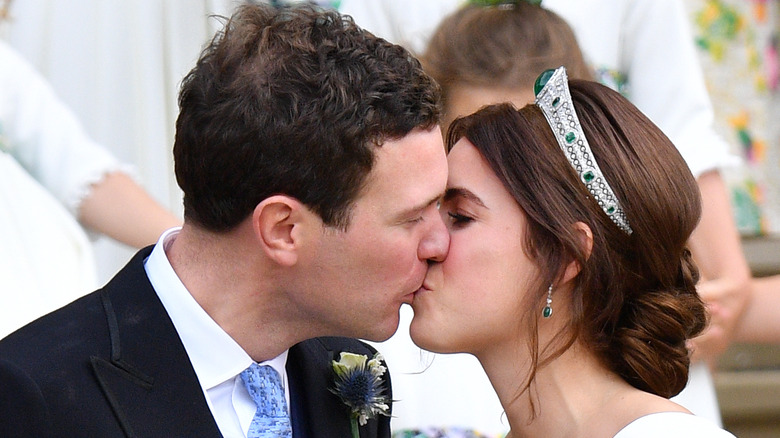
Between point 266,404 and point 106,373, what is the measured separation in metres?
0.37

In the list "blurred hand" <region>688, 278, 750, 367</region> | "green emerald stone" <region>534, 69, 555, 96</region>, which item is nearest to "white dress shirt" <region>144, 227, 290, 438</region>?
"green emerald stone" <region>534, 69, 555, 96</region>

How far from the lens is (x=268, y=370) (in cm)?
248

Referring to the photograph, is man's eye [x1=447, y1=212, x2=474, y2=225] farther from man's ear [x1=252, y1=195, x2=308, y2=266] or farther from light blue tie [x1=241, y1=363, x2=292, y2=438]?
light blue tie [x1=241, y1=363, x2=292, y2=438]

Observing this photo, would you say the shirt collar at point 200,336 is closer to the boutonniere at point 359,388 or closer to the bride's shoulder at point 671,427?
the boutonniere at point 359,388

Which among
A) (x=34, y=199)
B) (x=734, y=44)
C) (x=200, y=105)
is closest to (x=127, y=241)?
(x=34, y=199)

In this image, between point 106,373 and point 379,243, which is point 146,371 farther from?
point 379,243

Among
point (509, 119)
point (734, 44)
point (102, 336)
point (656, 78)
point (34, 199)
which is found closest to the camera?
point (102, 336)

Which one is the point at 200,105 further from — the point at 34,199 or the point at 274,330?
the point at 34,199

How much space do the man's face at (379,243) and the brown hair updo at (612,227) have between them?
0.19 metres

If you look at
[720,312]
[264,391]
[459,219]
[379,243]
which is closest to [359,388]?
[264,391]

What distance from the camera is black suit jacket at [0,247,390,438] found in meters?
2.08

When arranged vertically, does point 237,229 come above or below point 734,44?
above

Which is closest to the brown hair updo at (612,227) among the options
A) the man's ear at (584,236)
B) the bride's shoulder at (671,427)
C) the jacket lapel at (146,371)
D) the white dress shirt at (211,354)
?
the man's ear at (584,236)

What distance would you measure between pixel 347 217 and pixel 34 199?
54.5 inches
